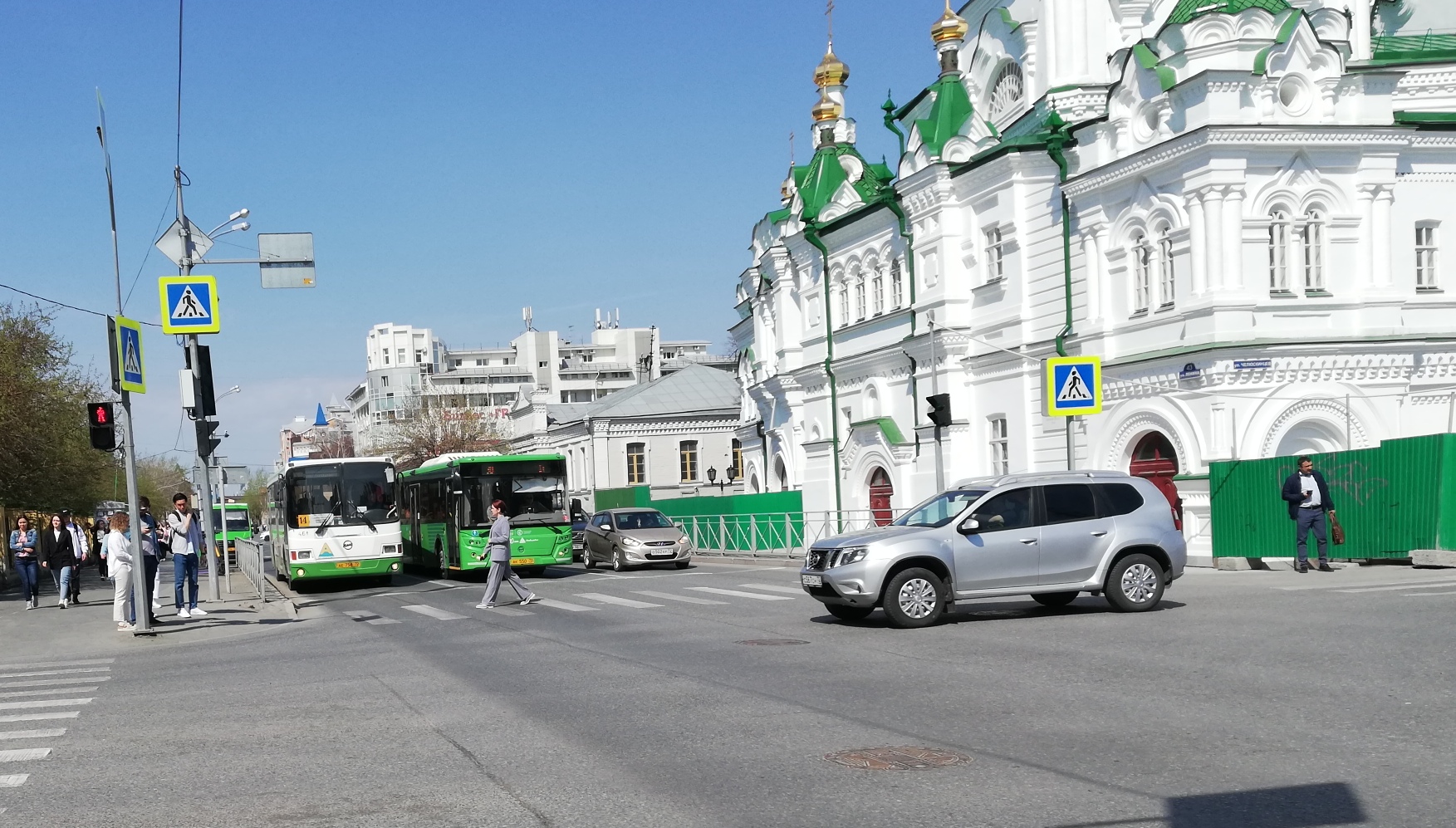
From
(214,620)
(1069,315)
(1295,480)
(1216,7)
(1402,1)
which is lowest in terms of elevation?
(214,620)

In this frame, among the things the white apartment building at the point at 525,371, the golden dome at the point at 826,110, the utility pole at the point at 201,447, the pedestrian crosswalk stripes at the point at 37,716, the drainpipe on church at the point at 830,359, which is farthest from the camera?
the white apartment building at the point at 525,371

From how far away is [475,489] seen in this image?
30422 mm

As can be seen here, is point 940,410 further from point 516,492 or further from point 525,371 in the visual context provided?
point 525,371

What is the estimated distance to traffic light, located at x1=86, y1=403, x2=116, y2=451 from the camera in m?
20.5

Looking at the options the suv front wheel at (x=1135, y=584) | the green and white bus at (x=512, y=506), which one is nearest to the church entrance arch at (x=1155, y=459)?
the green and white bus at (x=512, y=506)

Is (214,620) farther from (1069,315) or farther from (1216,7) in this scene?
(1216,7)

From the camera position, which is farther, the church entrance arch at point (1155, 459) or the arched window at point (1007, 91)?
the arched window at point (1007, 91)

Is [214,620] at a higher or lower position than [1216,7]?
lower

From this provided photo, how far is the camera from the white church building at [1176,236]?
28.3m

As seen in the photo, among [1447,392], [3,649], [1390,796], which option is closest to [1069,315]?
[1447,392]

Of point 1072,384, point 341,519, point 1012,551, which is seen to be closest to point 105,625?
point 341,519

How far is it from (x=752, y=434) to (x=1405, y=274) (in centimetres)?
2961

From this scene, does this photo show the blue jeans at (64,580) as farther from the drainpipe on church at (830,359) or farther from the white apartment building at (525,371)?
the white apartment building at (525,371)

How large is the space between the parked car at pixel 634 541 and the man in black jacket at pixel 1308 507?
16587mm
